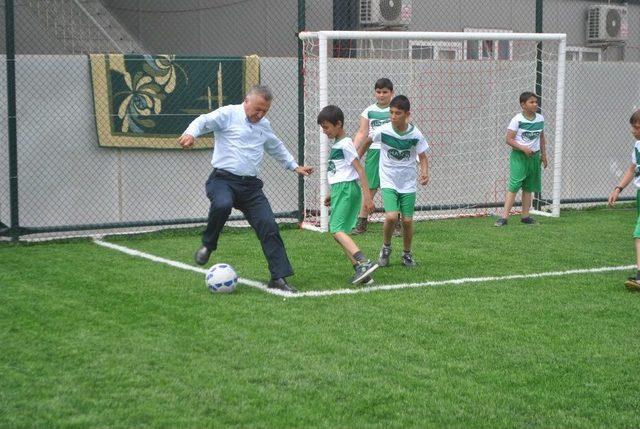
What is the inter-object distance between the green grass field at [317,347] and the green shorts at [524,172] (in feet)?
10.0

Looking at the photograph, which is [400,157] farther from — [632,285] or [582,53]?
[582,53]

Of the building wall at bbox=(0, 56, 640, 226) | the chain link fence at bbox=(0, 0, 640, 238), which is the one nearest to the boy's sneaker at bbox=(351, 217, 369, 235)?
the chain link fence at bbox=(0, 0, 640, 238)

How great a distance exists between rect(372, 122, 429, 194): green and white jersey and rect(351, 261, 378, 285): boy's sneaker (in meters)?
1.50

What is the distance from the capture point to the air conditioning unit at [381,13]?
61.7ft

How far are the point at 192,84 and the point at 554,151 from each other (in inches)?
199

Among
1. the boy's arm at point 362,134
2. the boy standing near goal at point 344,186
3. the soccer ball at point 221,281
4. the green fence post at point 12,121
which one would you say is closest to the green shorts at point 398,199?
the boy standing near goal at point 344,186

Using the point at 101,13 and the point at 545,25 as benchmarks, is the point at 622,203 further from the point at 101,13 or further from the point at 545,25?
the point at 101,13

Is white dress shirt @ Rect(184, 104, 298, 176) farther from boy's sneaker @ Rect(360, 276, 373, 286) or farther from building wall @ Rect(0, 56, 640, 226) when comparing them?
building wall @ Rect(0, 56, 640, 226)

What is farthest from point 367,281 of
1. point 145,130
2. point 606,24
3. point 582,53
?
point 582,53

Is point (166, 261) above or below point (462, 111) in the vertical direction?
below

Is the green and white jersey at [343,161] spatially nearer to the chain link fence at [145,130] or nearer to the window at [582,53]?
the chain link fence at [145,130]

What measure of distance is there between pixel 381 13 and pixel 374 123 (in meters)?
7.56

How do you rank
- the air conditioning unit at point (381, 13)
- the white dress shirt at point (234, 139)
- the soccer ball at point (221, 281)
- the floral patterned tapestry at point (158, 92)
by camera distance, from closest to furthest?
the soccer ball at point (221, 281), the white dress shirt at point (234, 139), the floral patterned tapestry at point (158, 92), the air conditioning unit at point (381, 13)

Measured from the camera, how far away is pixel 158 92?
12.0 metres
